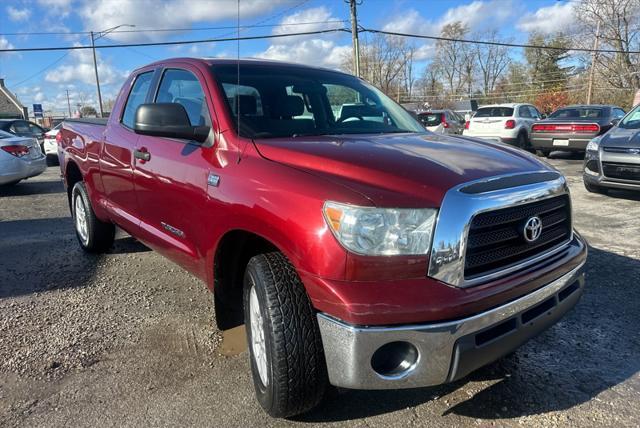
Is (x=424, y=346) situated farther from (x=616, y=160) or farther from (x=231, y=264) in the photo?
(x=616, y=160)

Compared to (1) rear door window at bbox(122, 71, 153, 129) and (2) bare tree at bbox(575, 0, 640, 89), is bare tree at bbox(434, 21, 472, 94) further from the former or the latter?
(1) rear door window at bbox(122, 71, 153, 129)

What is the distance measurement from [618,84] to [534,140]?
4196cm

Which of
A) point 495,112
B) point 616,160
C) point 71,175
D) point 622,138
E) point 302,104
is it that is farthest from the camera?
point 495,112

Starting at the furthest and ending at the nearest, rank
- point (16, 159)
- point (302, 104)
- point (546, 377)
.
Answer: point (16, 159) < point (302, 104) < point (546, 377)

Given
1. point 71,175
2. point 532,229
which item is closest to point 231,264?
point 532,229

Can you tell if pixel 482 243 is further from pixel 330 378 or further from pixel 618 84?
pixel 618 84

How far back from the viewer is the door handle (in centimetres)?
346

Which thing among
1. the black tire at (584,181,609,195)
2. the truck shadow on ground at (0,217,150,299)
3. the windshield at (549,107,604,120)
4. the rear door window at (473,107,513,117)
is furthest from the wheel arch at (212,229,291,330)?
the rear door window at (473,107,513,117)

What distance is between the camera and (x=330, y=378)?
2.07 meters

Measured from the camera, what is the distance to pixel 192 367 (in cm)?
300

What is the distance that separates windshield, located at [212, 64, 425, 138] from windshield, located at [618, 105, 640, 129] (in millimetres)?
5780

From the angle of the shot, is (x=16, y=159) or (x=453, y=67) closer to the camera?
(x=16, y=159)

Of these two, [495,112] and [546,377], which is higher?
[495,112]

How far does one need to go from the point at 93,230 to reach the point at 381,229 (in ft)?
13.1
